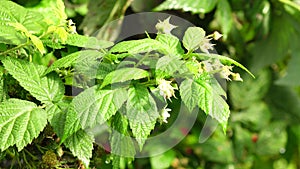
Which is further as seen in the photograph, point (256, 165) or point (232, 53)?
point (256, 165)

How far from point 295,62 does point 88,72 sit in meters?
0.83

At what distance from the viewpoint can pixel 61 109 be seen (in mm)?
780

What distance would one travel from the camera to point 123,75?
0.72 meters

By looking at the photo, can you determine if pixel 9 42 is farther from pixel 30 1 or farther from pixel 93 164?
pixel 30 1

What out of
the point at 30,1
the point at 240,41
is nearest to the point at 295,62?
the point at 240,41

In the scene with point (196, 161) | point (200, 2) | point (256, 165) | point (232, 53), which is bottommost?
point (256, 165)

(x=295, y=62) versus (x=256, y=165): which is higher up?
(x=295, y=62)

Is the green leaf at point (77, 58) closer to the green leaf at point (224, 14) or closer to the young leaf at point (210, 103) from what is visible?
the young leaf at point (210, 103)

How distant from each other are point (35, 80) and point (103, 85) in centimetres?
13

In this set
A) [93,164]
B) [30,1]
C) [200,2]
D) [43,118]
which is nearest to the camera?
[43,118]

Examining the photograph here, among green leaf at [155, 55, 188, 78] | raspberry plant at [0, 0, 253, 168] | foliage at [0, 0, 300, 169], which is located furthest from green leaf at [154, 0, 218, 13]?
green leaf at [155, 55, 188, 78]

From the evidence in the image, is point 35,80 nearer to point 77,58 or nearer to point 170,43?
point 77,58

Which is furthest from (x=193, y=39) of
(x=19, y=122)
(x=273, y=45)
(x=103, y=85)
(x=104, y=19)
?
(x=273, y=45)

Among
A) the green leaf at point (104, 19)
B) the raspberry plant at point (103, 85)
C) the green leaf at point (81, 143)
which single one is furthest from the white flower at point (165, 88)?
the green leaf at point (104, 19)
